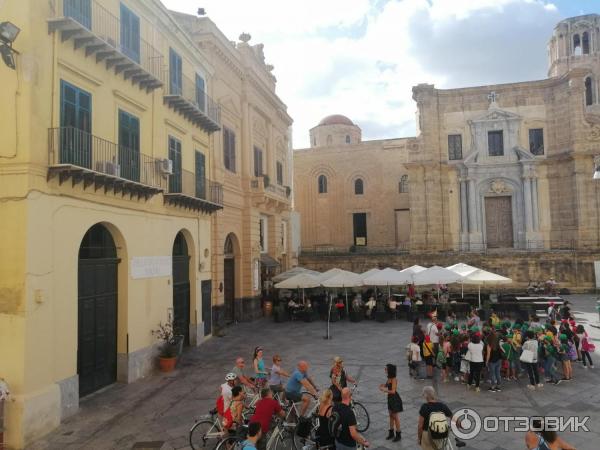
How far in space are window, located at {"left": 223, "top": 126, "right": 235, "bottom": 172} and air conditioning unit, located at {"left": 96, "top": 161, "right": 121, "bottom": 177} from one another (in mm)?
9534

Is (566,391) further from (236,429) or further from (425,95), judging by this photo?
(425,95)

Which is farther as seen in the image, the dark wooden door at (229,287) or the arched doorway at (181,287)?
the dark wooden door at (229,287)

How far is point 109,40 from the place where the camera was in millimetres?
12086

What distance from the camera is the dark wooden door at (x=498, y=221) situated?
3503 cm

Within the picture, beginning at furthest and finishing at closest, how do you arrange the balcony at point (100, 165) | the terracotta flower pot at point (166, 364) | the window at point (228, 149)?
the window at point (228, 149), the terracotta flower pot at point (166, 364), the balcony at point (100, 165)

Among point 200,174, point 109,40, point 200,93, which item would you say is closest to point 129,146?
point 109,40

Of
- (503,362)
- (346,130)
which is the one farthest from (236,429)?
(346,130)

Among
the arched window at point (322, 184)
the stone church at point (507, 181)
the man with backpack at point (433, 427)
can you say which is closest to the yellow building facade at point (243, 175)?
the stone church at point (507, 181)

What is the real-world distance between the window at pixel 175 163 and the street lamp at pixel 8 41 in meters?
6.26

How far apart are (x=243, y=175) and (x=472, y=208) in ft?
63.8

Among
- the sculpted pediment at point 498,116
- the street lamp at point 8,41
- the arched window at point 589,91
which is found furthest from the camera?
the arched window at point 589,91

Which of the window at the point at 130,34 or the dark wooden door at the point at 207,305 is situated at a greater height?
the window at the point at 130,34

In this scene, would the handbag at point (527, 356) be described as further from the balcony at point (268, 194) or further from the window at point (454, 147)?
the window at point (454, 147)

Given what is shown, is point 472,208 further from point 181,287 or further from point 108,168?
point 108,168
